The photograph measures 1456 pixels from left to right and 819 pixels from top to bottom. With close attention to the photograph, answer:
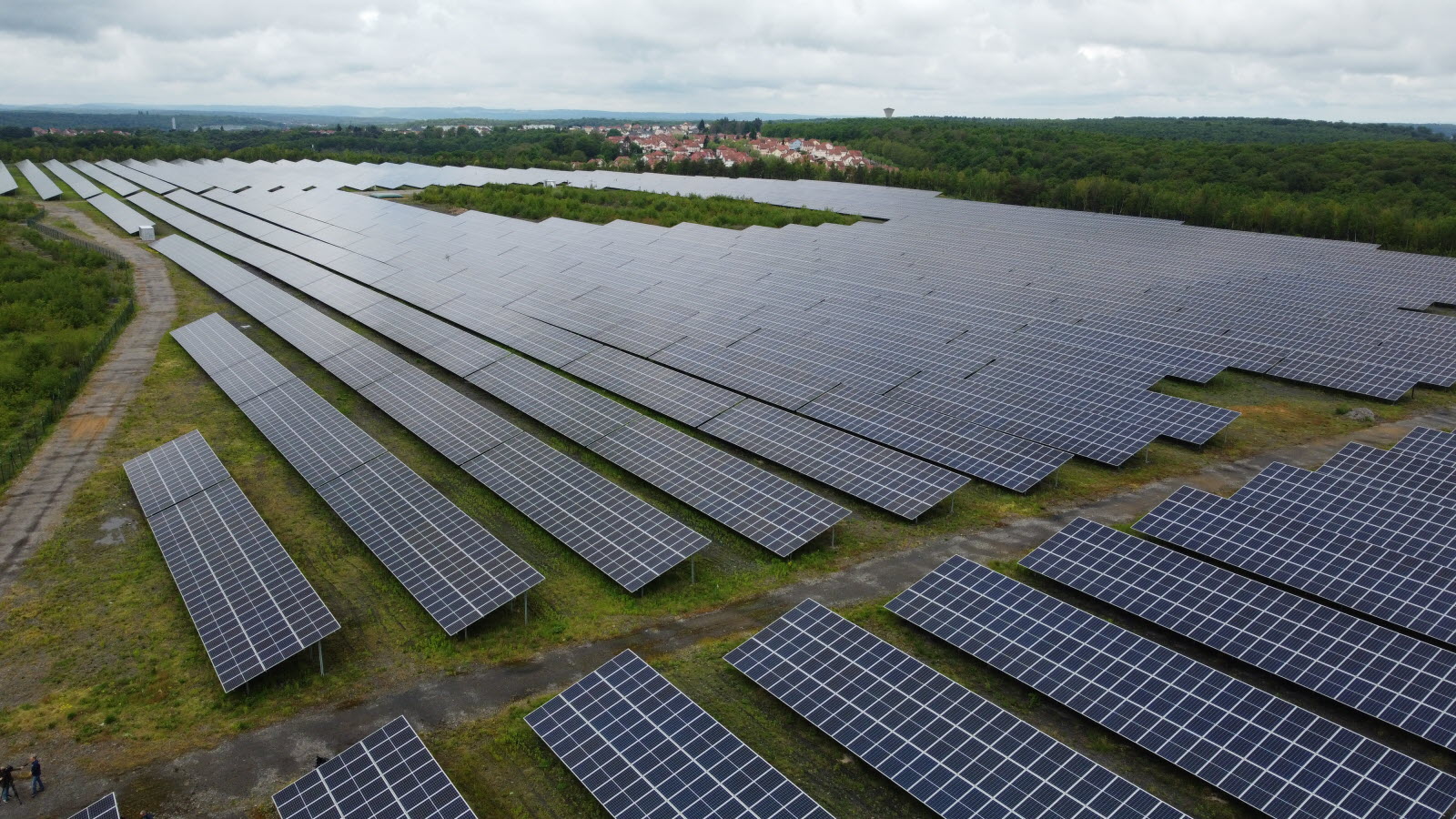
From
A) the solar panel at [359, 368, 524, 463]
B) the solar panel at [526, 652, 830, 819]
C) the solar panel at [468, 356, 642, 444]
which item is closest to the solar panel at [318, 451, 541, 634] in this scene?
the solar panel at [359, 368, 524, 463]

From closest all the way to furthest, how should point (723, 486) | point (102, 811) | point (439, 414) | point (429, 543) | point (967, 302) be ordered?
point (102, 811), point (429, 543), point (723, 486), point (439, 414), point (967, 302)

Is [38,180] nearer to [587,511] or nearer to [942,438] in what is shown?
[587,511]

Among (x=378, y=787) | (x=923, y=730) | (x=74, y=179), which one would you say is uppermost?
(x=74, y=179)

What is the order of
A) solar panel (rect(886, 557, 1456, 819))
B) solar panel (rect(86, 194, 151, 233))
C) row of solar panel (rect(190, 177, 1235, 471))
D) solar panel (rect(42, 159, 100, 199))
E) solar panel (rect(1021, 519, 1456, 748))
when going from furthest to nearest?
solar panel (rect(42, 159, 100, 199)) → solar panel (rect(86, 194, 151, 233)) → row of solar panel (rect(190, 177, 1235, 471)) → solar panel (rect(1021, 519, 1456, 748)) → solar panel (rect(886, 557, 1456, 819))

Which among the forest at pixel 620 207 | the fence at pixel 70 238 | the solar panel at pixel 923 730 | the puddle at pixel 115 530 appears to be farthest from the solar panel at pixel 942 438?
the fence at pixel 70 238

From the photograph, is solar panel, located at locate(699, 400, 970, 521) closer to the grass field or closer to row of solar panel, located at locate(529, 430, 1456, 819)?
the grass field

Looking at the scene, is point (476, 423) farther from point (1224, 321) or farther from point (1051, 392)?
point (1224, 321)

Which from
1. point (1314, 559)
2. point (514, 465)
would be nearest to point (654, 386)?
point (514, 465)
